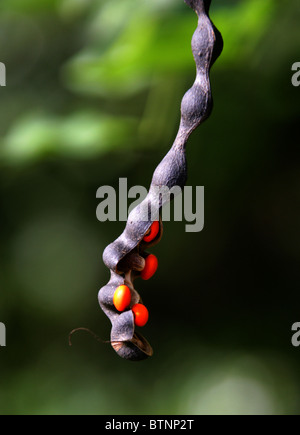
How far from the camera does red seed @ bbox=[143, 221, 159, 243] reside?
64cm

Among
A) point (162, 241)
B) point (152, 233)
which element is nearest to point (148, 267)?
point (152, 233)

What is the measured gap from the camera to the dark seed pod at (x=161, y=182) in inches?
22.5

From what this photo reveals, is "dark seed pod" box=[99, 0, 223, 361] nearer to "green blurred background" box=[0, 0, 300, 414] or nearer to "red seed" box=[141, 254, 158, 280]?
"red seed" box=[141, 254, 158, 280]

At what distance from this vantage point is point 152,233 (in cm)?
65

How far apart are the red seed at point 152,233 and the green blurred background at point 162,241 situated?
651mm

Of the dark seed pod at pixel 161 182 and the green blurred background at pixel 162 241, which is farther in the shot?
the green blurred background at pixel 162 241

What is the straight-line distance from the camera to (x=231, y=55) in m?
1.08

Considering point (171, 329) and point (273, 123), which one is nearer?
point (273, 123)

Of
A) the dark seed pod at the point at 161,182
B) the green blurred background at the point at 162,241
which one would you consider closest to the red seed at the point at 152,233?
the dark seed pod at the point at 161,182

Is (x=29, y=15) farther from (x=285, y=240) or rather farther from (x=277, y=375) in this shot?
(x=277, y=375)

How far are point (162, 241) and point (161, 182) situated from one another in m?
1.03

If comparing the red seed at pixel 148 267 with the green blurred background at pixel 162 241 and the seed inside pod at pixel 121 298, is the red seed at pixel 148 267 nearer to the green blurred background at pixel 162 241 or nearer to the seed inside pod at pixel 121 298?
the seed inside pod at pixel 121 298

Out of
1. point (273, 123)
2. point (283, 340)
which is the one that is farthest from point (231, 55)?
point (283, 340)

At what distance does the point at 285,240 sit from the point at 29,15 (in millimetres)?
902
